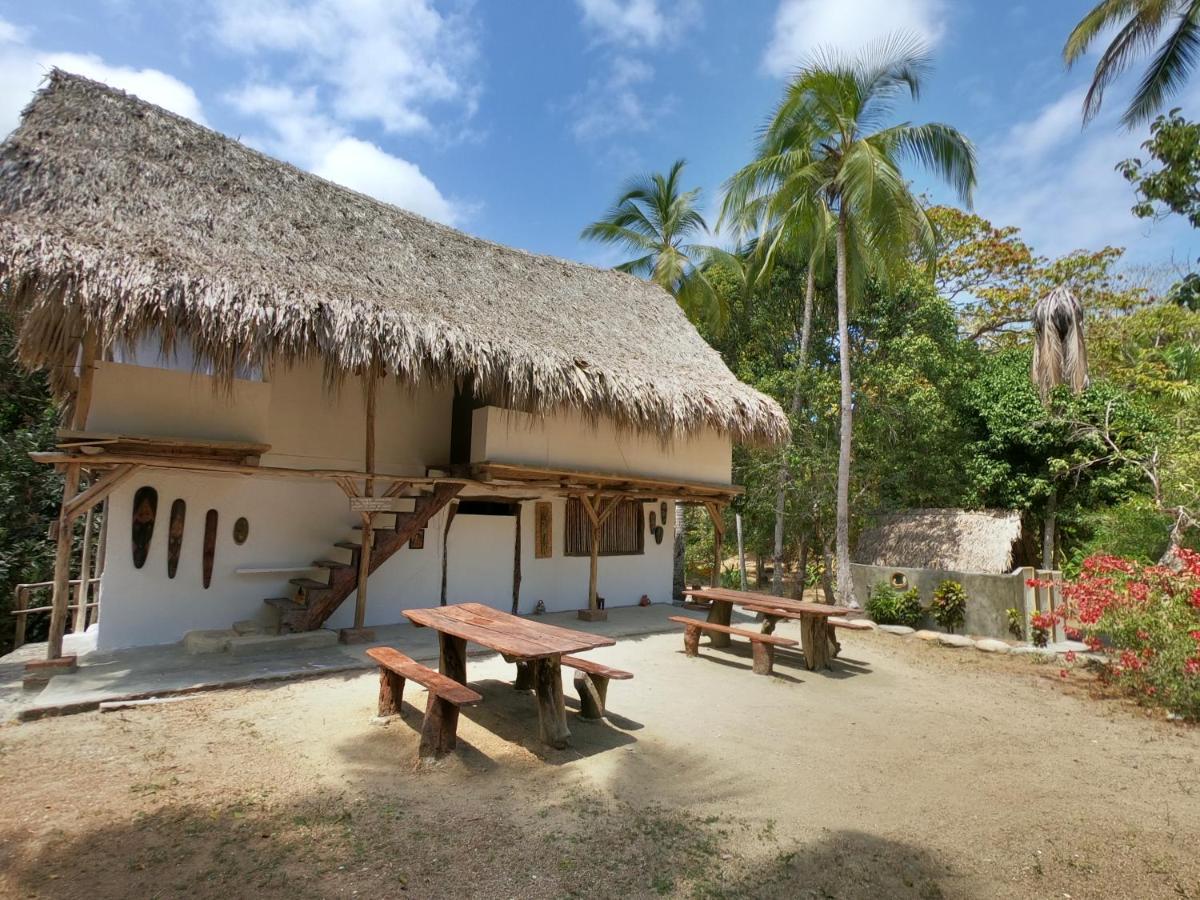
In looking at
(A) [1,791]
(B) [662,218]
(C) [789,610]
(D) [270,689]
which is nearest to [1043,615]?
(C) [789,610]

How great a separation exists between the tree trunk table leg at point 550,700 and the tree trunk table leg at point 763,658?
3.04 m

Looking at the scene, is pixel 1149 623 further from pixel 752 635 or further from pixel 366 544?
pixel 366 544

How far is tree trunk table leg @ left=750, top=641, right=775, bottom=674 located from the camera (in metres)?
6.75

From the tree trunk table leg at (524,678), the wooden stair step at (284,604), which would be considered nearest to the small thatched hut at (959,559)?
the tree trunk table leg at (524,678)

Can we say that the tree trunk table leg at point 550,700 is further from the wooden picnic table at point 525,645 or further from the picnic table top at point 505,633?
the picnic table top at point 505,633

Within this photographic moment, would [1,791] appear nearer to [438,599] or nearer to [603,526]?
[438,599]

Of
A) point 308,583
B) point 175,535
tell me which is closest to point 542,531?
point 308,583

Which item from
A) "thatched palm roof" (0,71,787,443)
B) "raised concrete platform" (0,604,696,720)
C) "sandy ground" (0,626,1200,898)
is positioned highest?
"thatched palm roof" (0,71,787,443)

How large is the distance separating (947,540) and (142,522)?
12.0 m

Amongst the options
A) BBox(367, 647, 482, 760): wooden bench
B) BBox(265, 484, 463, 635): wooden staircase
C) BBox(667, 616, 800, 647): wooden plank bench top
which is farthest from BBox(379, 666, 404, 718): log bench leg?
BBox(667, 616, 800, 647): wooden plank bench top

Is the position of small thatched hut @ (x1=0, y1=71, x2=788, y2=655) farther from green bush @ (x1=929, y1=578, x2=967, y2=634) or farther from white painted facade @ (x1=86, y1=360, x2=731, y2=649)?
green bush @ (x1=929, y1=578, x2=967, y2=634)

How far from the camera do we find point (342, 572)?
734cm

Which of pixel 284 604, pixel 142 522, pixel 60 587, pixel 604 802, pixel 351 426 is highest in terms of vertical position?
pixel 351 426

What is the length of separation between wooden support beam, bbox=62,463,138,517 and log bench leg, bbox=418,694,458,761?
3922mm
